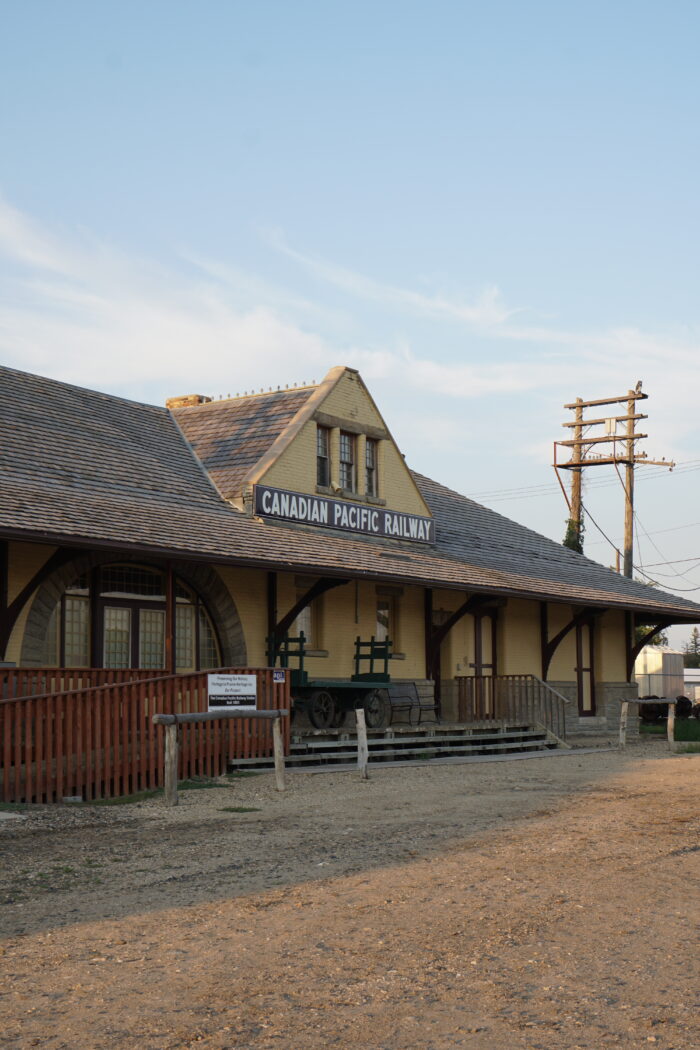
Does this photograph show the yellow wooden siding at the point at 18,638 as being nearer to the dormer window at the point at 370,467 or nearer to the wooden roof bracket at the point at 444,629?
→ the dormer window at the point at 370,467

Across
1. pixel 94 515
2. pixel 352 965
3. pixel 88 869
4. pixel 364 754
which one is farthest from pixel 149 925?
pixel 94 515

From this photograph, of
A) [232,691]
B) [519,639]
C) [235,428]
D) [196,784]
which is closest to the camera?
[196,784]

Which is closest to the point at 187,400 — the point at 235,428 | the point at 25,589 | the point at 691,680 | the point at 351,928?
the point at 235,428

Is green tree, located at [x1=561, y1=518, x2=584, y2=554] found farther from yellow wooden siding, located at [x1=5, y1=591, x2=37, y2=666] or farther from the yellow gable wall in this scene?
yellow wooden siding, located at [x1=5, y1=591, x2=37, y2=666]

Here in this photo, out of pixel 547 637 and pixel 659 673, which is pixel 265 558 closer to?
pixel 547 637

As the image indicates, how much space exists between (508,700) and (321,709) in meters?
5.57

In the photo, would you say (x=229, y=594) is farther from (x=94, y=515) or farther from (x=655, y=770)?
(x=655, y=770)

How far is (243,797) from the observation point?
44.8ft

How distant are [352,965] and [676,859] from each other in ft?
13.0

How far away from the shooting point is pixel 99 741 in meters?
13.7

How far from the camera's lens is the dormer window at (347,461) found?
24.8 meters

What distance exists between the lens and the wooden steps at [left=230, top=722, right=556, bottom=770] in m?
17.9

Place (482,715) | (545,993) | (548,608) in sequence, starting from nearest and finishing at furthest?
1. (545,993)
2. (482,715)
3. (548,608)

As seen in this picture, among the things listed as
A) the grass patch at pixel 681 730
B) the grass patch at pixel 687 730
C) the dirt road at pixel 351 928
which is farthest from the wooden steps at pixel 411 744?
the grass patch at pixel 681 730
